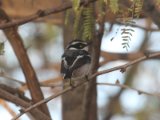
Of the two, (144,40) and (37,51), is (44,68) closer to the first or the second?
(37,51)

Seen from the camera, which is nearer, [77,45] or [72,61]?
[72,61]

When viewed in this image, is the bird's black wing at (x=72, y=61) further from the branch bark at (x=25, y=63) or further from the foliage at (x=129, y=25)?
the foliage at (x=129, y=25)

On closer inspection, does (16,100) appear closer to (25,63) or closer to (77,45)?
(25,63)

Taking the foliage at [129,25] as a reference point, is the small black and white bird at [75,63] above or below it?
below

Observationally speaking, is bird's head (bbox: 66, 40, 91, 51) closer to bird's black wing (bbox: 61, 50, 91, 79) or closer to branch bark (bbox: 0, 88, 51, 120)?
bird's black wing (bbox: 61, 50, 91, 79)

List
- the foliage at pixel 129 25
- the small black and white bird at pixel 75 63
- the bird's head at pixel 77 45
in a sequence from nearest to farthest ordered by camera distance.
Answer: the foliage at pixel 129 25 < the small black and white bird at pixel 75 63 < the bird's head at pixel 77 45

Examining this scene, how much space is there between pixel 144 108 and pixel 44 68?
0.99 m

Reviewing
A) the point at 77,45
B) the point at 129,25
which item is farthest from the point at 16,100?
the point at 129,25

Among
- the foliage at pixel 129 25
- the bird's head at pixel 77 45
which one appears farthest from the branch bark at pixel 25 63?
the foliage at pixel 129 25

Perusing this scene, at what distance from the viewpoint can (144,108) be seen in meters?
4.11

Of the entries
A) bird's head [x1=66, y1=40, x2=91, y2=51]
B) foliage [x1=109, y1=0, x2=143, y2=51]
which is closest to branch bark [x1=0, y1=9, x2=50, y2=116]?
bird's head [x1=66, y1=40, x2=91, y2=51]

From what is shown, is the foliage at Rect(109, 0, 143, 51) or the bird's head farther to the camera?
the bird's head

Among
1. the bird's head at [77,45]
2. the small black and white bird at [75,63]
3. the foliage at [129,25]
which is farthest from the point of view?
the bird's head at [77,45]

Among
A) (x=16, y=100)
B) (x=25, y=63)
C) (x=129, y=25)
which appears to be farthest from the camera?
(x=25, y=63)
